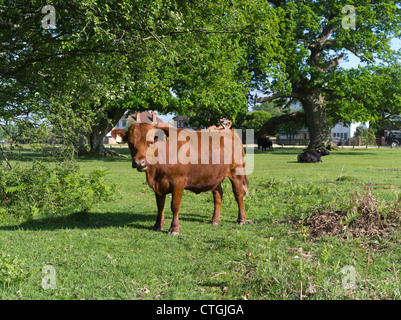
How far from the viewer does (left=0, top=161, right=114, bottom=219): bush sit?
8984 millimetres

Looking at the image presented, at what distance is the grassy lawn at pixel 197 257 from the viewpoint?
14.8 ft

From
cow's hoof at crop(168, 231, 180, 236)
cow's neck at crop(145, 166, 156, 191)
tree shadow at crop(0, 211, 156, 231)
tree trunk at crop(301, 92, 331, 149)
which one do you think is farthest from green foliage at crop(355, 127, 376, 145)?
cow's neck at crop(145, 166, 156, 191)

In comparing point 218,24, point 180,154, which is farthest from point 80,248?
point 218,24

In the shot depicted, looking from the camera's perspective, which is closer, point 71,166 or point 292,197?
point 71,166

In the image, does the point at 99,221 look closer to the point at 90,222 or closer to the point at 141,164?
the point at 90,222

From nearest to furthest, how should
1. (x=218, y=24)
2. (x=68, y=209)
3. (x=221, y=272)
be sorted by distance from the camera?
(x=221, y=272)
(x=68, y=209)
(x=218, y=24)

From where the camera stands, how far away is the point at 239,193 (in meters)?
8.42

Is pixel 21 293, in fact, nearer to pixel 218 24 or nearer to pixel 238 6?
pixel 218 24

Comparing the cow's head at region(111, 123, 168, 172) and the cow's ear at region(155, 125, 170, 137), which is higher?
the cow's ear at region(155, 125, 170, 137)

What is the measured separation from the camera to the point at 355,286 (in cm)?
449

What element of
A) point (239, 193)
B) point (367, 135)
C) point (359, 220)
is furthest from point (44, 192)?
point (367, 135)

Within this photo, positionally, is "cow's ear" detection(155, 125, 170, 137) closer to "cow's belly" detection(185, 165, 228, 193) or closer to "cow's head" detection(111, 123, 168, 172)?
"cow's head" detection(111, 123, 168, 172)

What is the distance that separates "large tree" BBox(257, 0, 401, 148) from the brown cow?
86.1 feet

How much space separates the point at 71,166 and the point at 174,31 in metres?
5.45
